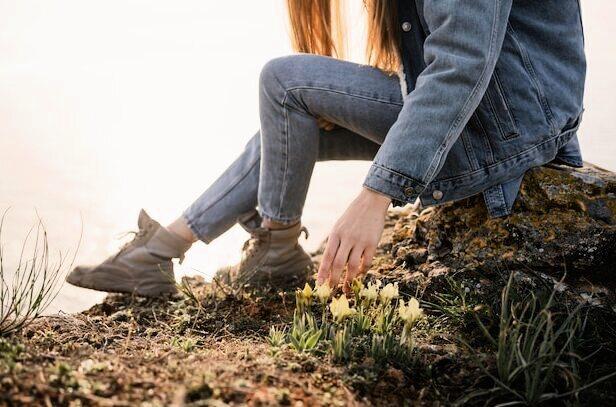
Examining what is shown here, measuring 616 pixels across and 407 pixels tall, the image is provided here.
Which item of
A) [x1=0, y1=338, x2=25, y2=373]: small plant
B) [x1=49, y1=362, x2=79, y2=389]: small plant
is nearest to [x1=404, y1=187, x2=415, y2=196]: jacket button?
[x1=49, y1=362, x2=79, y2=389]: small plant

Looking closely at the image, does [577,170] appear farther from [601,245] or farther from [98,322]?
[98,322]

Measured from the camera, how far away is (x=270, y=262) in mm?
3410

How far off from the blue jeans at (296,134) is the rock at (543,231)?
60 cm

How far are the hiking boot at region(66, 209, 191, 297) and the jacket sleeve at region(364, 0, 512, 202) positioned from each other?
1535 mm

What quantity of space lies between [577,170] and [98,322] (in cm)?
241

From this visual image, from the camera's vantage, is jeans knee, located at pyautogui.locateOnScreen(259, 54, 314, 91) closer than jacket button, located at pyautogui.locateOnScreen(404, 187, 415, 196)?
No

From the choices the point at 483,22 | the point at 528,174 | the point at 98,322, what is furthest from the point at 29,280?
the point at 528,174

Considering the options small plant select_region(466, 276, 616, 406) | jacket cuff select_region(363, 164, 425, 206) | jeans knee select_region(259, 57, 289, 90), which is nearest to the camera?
small plant select_region(466, 276, 616, 406)

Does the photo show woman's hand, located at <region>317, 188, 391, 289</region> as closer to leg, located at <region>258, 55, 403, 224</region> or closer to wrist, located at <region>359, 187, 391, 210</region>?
wrist, located at <region>359, 187, 391, 210</region>

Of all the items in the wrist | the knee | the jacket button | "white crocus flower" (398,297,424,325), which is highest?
the knee

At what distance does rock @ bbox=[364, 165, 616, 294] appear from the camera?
110 inches

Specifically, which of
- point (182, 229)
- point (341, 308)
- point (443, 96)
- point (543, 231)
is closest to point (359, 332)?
point (341, 308)

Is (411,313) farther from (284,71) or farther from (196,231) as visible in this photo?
(196,231)

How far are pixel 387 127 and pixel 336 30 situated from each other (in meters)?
0.70
